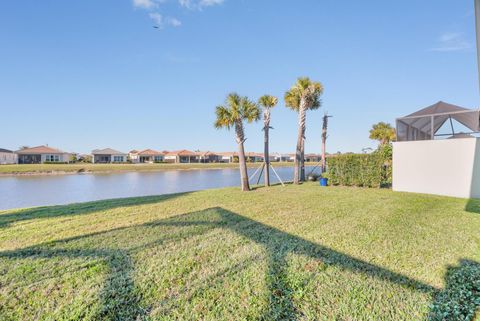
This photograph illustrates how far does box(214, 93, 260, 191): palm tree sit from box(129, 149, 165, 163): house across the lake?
53.3 metres

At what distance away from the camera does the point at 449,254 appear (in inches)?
133

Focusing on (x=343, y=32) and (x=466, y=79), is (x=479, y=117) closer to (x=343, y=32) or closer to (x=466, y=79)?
(x=466, y=79)

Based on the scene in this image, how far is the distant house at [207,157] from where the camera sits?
221 feet

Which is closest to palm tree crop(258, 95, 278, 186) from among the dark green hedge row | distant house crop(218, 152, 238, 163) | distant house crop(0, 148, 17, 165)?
the dark green hedge row

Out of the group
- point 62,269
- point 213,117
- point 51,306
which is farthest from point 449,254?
point 213,117

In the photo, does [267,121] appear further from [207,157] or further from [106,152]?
[207,157]

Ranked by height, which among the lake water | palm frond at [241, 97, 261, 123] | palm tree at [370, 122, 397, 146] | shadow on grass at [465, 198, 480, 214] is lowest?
the lake water

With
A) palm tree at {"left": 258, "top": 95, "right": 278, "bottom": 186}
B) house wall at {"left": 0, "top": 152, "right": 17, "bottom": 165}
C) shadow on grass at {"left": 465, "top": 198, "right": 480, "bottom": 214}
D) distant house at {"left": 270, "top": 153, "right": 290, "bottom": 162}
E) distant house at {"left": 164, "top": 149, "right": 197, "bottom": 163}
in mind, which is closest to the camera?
shadow on grass at {"left": 465, "top": 198, "right": 480, "bottom": 214}

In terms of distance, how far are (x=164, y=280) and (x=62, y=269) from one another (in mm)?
1442

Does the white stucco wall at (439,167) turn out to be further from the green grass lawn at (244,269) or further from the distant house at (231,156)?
the distant house at (231,156)

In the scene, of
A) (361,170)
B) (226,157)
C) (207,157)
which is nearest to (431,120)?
(361,170)

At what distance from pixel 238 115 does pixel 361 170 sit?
22.4 feet

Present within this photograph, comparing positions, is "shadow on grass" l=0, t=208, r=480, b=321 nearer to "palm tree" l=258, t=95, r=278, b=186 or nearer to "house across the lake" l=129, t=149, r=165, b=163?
"palm tree" l=258, t=95, r=278, b=186

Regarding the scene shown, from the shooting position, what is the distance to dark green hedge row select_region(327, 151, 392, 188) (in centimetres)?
1142
